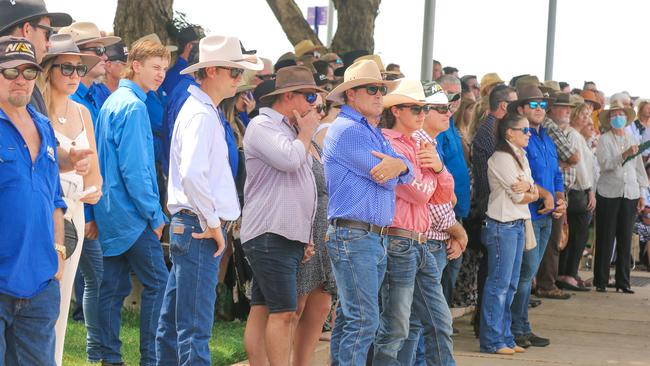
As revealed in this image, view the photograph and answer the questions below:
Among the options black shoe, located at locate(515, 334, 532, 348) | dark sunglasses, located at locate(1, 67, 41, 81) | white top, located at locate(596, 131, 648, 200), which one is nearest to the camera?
dark sunglasses, located at locate(1, 67, 41, 81)

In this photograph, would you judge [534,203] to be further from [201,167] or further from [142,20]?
[142,20]

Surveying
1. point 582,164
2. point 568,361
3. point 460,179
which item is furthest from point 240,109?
point 582,164

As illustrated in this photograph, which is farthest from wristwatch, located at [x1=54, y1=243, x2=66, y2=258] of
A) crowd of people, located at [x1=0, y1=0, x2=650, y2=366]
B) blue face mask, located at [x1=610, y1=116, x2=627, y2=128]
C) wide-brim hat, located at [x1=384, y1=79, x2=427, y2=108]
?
blue face mask, located at [x1=610, y1=116, x2=627, y2=128]

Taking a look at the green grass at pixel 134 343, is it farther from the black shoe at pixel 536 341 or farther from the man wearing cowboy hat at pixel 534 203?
the black shoe at pixel 536 341

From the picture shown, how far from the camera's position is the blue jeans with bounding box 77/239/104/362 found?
21.8 ft

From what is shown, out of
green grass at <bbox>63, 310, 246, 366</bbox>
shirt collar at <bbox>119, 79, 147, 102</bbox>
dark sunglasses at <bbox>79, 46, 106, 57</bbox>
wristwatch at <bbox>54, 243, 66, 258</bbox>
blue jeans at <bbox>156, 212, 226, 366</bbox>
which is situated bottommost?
green grass at <bbox>63, 310, 246, 366</bbox>

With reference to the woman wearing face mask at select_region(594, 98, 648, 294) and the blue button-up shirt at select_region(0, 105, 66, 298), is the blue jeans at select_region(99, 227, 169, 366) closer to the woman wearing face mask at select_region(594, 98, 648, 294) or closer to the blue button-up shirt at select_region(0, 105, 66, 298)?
the blue button-up shirt at select_region(0, 105, 66, 298)

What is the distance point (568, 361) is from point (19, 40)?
5.80 metres

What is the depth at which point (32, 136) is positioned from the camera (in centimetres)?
470

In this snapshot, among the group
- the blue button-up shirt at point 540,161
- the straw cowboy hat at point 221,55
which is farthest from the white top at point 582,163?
the straw cowboy hat at point 221,55

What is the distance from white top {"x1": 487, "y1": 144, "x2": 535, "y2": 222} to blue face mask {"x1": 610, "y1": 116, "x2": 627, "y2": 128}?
459 cm

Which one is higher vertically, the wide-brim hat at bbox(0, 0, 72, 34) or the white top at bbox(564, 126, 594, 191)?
the wide-brim hat at bbox(0, 0, 72, 34)

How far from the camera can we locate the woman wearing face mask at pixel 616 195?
13289 mm

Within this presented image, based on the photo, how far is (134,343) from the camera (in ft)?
26.1
